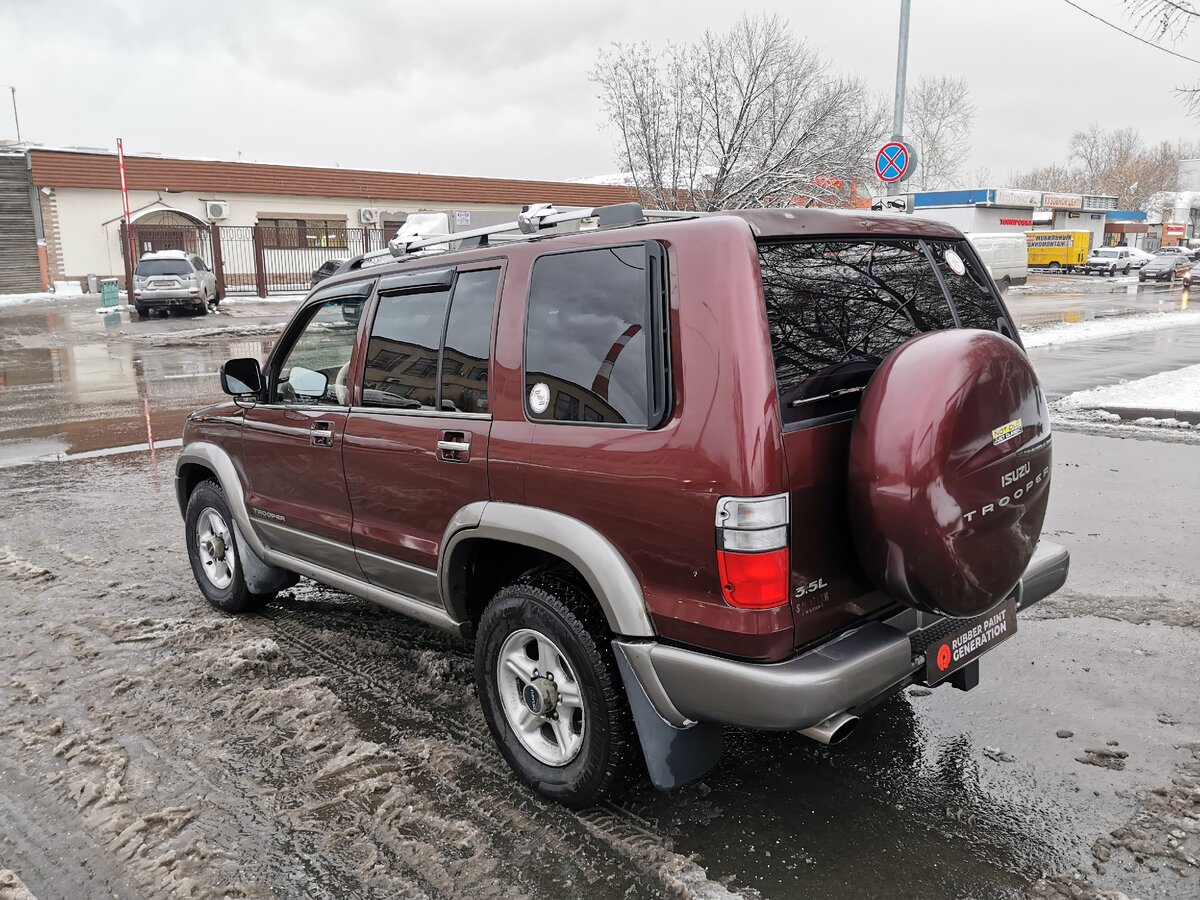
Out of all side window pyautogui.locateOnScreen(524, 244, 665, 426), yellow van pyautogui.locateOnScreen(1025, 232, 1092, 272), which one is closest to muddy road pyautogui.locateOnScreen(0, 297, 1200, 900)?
side window pyautogui.locateOnScreen(524, 244, 665, 426)

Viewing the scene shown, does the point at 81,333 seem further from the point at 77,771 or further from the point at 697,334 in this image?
the point at 697,334

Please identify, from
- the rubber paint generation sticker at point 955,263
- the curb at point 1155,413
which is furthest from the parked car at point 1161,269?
the rubber paint generation sticker at point 955,263

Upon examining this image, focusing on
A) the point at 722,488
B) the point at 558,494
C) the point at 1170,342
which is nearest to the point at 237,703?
the point at 558,494

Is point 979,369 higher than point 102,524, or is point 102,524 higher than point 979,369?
point 979,369

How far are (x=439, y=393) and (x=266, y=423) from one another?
4.51 feet

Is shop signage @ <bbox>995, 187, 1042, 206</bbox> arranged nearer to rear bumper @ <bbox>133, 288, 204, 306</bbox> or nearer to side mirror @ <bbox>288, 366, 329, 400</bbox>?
rear bumper @ <bbox>133, 288, 204, 306</bbox>

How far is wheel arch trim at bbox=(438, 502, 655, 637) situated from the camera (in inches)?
107

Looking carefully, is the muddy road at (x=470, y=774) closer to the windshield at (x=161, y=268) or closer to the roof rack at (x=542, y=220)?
the roof rack at (x=542, y=220)

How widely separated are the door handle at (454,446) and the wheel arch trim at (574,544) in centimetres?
19

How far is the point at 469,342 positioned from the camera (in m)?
3.34

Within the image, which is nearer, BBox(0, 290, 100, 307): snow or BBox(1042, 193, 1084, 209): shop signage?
BBox(0, 290, 100, 307): snow

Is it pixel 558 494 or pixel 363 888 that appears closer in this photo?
pixel 363 888

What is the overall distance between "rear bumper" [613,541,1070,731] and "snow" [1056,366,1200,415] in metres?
8.19

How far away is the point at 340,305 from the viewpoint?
4137 millimetres
